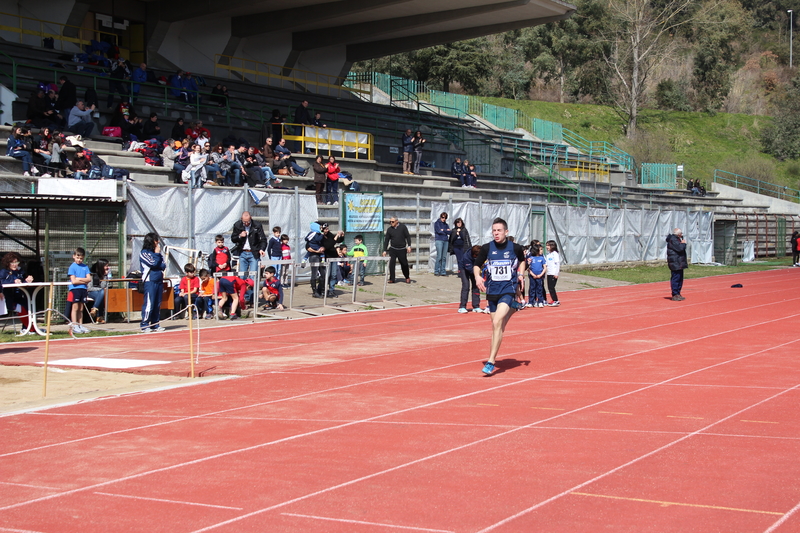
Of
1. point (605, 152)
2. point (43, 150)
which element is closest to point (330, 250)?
point (43, 150)

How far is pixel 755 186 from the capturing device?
61469 millimetres

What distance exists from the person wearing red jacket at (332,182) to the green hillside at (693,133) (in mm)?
39949

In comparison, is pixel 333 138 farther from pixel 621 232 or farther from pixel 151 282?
pixel 151 282

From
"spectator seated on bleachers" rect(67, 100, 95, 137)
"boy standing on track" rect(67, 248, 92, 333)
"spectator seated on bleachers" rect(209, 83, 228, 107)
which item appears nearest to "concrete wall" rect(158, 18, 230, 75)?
"spectator seated on bleachers" rect(209, 83, 228, 107)

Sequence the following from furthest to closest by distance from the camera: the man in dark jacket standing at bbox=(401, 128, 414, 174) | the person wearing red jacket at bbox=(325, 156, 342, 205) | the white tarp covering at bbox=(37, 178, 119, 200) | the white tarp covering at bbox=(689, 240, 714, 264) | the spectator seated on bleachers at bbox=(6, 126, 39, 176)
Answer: the white tarp covering at bbox=(689, 240, 714, 264) → the man in dark jacket standing at bbox=(401, 128, 414, 174) → the person wearing red jacket at bbox=(325, 156, 342, 205) → the spectator seated on bleachers at bbox=(6, 126, 39, 176) → the white tarp covering at bbox=(37, 178, 119, 200)

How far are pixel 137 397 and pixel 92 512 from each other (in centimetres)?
441

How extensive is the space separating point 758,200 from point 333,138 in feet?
125

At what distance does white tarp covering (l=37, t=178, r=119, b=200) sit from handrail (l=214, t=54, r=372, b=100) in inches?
814

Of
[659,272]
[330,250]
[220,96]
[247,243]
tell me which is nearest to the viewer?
[247,243]

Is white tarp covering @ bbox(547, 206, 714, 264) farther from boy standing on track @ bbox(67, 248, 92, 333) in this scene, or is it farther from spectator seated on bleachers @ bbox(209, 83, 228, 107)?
boy standing on track @ bbox(67, 248, 92, 333)

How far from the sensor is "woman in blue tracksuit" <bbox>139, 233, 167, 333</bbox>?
17031mm

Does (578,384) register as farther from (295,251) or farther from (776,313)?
(295,251)

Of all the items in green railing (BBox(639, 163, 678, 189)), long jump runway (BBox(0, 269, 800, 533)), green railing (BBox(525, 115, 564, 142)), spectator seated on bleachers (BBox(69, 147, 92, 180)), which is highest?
green railing (BBox(525, 115, 564, 142))

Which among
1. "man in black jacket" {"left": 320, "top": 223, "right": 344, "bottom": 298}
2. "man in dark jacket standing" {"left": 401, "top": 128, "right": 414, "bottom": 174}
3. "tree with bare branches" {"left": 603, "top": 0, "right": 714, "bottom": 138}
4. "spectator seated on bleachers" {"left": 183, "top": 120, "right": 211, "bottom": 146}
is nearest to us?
"man in black jacket" {"left": 320, "top": 223, "right": 344, "bottom": 298}
